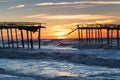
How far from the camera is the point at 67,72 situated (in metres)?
34.9

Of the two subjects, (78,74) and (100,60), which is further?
(100,60)

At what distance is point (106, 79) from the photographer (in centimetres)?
3038

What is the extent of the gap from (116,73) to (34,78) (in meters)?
7.34

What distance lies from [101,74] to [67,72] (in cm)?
342

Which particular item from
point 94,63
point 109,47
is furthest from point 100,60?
point 109,47

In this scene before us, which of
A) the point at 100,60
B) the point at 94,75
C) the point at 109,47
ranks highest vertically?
the point at 94,75

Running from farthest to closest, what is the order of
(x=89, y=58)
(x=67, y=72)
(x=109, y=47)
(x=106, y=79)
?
(x=109, y=47)
(x=89, y=58)
(x=67, y=72)
(x=106, y=79)

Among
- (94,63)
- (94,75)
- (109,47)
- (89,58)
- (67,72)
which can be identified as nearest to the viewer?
(94,75)

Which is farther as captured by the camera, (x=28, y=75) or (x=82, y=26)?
(x=82, y=26)

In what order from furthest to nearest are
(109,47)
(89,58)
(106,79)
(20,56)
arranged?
(109,47) → (20,56) → (89,58) → (106,79)

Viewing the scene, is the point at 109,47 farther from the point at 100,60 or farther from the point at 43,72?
the point at 43,72

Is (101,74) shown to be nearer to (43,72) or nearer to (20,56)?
(43,72)

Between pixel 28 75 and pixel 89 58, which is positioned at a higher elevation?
pixel 28 75

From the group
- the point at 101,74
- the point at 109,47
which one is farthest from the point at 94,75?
the point at 109,47
